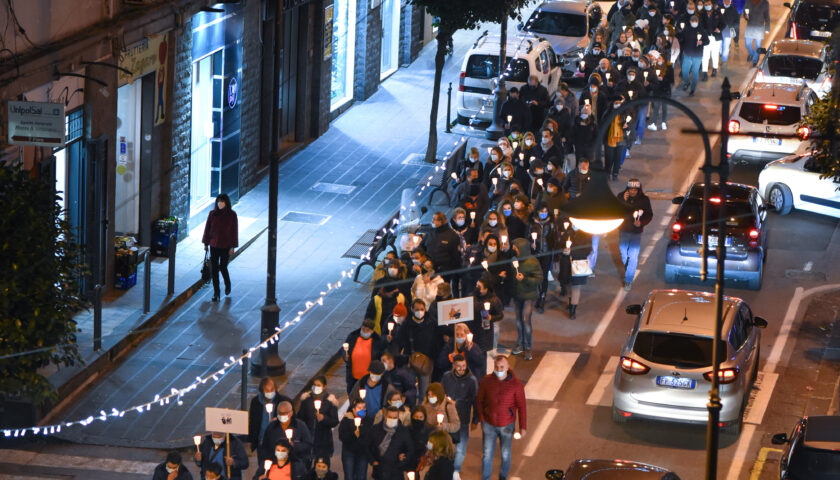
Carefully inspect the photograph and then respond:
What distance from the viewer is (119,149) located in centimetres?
2462

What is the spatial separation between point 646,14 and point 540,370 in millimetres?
18259

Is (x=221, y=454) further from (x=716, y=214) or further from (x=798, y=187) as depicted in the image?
(x=798, y=187)

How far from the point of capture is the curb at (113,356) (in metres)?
19.8

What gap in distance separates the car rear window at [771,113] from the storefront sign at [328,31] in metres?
9.00

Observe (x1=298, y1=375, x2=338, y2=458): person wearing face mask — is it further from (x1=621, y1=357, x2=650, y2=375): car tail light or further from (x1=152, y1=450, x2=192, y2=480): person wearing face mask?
(x1=621, y1=357, x2=650, y2=375): car tail light

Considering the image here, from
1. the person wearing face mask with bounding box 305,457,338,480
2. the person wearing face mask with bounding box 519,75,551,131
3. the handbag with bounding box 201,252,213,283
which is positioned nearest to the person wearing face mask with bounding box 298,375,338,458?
the person wearing face mask with bounding box 305,457,338,480

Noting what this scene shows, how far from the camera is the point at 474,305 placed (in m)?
20.0

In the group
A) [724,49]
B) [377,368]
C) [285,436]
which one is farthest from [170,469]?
[724,49]

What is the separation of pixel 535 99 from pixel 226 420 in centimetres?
1607

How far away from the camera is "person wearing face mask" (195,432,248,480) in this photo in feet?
53.5

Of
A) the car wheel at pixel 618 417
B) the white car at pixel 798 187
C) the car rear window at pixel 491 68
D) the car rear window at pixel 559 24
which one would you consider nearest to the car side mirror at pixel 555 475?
the car wheel at pixel 618 417

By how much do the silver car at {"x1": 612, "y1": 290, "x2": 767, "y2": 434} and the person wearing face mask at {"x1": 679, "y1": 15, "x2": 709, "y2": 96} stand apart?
17.5 meters

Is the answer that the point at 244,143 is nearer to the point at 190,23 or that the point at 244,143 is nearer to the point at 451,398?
the point at 190,23

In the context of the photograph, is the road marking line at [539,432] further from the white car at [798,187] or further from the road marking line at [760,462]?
the white car at [798,187]
